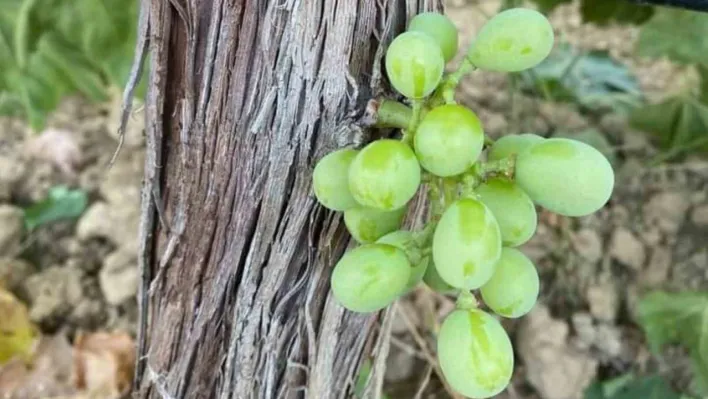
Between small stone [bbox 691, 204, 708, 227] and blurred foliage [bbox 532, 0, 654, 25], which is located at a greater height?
blurred foliage [bbox 532, 0, 654, 25]

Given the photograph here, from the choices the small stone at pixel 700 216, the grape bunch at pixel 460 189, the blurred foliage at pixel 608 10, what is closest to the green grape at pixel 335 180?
the grape bunch at pixel 460 189

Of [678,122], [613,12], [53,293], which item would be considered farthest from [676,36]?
[53,293]

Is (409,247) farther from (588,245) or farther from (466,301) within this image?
(588,245)

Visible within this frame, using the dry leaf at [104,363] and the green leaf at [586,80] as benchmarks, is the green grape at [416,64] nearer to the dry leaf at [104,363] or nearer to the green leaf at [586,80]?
the dry leaf at [104,363]

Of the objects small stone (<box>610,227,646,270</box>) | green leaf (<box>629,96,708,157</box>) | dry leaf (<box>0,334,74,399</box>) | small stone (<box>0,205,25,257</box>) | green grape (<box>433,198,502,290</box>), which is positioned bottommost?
dry leaf (<box>0,334,74,399</box>)

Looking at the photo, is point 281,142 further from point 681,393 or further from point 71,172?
point 71,172

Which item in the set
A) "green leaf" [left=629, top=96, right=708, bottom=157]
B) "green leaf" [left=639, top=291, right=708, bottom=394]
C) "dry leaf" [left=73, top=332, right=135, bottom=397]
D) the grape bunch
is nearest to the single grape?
the grape bunch

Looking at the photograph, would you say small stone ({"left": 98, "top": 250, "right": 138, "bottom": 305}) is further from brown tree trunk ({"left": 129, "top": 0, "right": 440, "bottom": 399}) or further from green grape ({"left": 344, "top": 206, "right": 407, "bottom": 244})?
green grape ({"left": 344, "top": 206, "right": 407, "bottom": 244})
